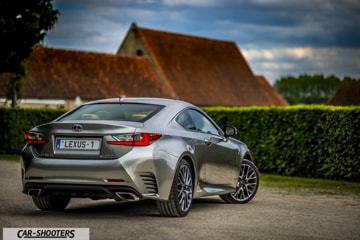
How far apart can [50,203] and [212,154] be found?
2.40 metres

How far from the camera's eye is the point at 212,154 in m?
11.2

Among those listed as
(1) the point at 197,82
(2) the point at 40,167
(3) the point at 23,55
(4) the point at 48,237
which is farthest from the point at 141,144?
(1) the point at 197,82

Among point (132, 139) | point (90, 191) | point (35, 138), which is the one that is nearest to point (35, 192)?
point (35, 138)

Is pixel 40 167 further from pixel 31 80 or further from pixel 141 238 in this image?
pixel 31 80

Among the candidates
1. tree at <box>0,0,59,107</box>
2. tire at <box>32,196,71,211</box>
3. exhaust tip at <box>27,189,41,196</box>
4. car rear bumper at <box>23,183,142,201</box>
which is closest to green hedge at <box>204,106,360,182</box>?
tree at <box>0,0,59,107</box>

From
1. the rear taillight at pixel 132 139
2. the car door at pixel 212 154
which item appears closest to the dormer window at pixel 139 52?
the car door at pixel 212 154

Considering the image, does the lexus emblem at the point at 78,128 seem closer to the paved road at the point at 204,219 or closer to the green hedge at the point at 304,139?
the paved road at the point at 204,219

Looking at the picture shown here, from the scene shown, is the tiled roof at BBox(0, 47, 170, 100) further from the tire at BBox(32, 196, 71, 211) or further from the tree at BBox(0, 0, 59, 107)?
the tire at BBox(32, 196, 71, 211)

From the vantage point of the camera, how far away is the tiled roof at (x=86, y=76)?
5203 centimetres

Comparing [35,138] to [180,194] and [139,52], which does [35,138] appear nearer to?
[180,194]

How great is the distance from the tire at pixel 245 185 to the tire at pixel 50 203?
287 cm

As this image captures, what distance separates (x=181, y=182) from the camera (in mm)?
10078

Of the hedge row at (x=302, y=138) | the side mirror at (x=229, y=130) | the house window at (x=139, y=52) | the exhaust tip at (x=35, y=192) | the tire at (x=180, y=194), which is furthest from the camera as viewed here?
the house window at (x=139, y=52)

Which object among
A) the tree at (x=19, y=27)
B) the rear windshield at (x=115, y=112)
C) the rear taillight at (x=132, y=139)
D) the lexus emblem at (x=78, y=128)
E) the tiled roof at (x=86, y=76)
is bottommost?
the tiled roof at (x=86, y=76)
